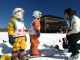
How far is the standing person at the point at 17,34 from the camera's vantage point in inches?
301

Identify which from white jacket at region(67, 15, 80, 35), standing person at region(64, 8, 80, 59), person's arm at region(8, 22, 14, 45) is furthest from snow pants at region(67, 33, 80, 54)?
person's arm at region(8, 22, 14, 45)

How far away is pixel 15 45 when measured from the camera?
7664 mm

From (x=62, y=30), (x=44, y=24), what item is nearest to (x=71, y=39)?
(x=62, y=30)

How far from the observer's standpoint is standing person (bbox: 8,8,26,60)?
301 inches

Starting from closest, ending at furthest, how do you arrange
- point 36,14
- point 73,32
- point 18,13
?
1. point 73,32
2. point 18,13
3. point 36,14

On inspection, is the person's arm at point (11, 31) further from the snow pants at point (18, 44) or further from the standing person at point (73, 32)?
the standing person at point (73, 32)

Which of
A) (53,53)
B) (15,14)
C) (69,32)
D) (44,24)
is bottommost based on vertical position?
(53,53)

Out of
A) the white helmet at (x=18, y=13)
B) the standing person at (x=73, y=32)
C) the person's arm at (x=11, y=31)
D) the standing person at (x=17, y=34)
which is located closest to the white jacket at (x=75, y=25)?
the standing person at (x=73, y=32)

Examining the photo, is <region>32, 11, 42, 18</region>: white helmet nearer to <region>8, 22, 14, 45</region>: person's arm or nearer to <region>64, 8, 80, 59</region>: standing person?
<region>64, 8, 80, 59</region>: standing person

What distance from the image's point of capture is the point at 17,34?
782 cm

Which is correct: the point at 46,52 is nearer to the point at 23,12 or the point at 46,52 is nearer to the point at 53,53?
the point at 53,53

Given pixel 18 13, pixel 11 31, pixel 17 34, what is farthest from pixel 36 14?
pixel 11 31

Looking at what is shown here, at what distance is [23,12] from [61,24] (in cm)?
1642

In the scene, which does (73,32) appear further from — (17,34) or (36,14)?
(36,14)
